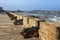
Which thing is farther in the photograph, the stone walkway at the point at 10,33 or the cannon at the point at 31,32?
the stone walkway at the point at 10,33

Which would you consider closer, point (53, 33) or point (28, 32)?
point (53, 33)

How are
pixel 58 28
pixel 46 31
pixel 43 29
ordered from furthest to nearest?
pixel 43 29 → pixel 46 31 → pixel 58 28

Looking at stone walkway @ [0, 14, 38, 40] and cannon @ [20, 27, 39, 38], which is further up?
cannon @ [20, 27, 39, 38]

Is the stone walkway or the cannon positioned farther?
the stone walkway

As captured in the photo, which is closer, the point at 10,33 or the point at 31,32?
the point at 31,32

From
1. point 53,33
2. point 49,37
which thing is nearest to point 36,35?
point 49,37

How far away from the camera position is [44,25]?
9836mm

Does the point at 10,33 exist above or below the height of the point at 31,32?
below

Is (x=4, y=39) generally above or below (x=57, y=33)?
below

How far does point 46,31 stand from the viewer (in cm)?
936

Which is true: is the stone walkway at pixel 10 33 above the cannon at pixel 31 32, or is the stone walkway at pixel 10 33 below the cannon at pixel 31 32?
below

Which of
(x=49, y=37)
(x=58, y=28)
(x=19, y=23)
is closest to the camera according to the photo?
(x=58, y=28)

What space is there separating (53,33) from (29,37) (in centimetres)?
361

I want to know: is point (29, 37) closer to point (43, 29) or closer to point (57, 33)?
point (43, 29)
